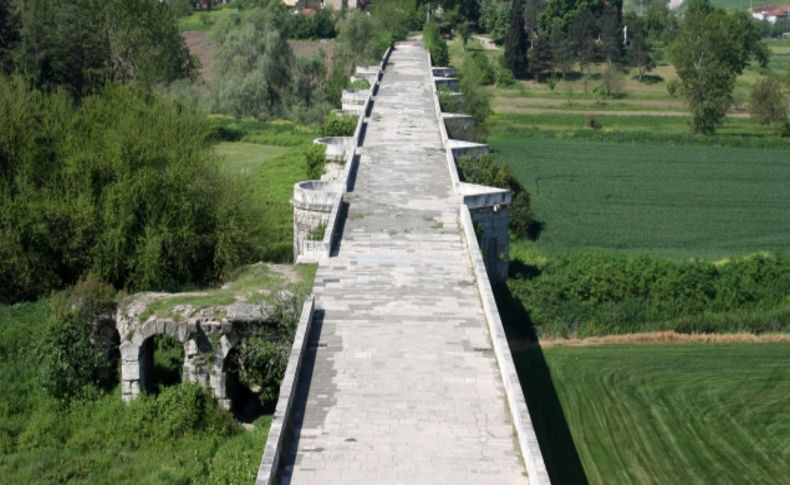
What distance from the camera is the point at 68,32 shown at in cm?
4666

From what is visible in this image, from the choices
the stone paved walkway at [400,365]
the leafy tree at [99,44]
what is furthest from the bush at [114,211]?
the leafy tree at [99,44]

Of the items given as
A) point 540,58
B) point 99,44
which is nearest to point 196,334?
point 99,44

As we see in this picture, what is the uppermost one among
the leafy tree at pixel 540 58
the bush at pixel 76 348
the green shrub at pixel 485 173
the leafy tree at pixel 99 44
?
the leafy tree at pixel 99 44

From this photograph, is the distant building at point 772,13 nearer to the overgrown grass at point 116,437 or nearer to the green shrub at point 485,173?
the green shrub at point 485,173

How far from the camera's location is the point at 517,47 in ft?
244

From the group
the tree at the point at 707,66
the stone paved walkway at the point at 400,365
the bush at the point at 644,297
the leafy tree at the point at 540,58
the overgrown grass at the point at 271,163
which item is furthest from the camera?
the leafy tree at the point at 540,58

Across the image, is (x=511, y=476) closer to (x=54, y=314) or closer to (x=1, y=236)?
(x=54, y=314)

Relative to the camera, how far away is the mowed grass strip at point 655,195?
32.8 metres

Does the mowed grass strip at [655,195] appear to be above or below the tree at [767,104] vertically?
below

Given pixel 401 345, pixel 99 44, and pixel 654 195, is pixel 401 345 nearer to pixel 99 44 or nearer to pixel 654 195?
pixel 654 195

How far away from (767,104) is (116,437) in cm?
4900

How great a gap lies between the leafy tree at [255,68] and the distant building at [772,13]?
114064mm

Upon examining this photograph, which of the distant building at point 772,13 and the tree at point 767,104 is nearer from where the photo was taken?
the tree at point 767,104

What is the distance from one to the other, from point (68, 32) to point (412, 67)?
14648 mm
